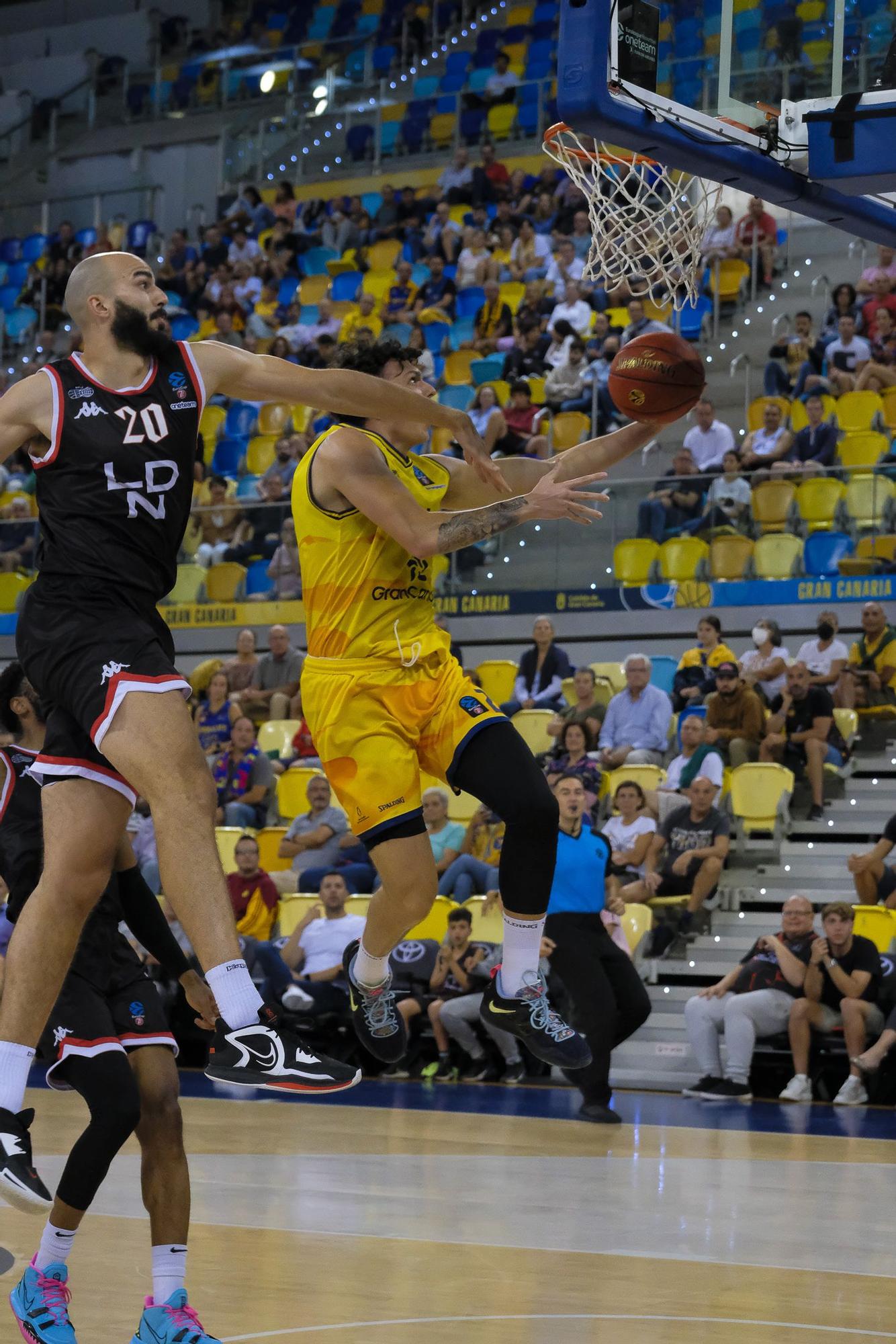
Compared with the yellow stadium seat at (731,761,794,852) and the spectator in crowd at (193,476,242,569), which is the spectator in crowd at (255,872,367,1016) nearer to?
the yellow stadium seat at (731,761,794,852)

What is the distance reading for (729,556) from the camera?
50.8ft

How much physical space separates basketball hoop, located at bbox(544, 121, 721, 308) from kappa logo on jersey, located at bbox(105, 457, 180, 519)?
2.69 meters

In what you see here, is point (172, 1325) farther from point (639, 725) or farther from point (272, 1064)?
point (639, 725)

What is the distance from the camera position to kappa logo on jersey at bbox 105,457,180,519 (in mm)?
4691

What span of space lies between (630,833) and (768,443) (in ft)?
13.5

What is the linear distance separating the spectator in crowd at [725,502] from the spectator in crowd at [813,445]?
327mm

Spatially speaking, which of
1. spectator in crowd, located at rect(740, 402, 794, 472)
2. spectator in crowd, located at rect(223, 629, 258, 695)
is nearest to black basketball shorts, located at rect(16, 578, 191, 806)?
spectator in crowd, located at rect(740, 402, 794, 472)

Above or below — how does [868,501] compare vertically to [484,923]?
above

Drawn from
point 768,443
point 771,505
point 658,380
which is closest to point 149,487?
point 658,380

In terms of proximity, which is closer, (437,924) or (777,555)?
(437,924)

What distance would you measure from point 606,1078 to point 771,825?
3680 millimetres

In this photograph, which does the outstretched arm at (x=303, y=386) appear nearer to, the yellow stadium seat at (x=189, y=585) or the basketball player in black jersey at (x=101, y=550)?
the basketball player in black jersey at (x=101, y=550)

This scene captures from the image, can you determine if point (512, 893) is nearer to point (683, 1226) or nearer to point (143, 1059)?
point (143, 1059)

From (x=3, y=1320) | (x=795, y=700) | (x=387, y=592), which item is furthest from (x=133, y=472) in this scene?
(x=795, y=700)
